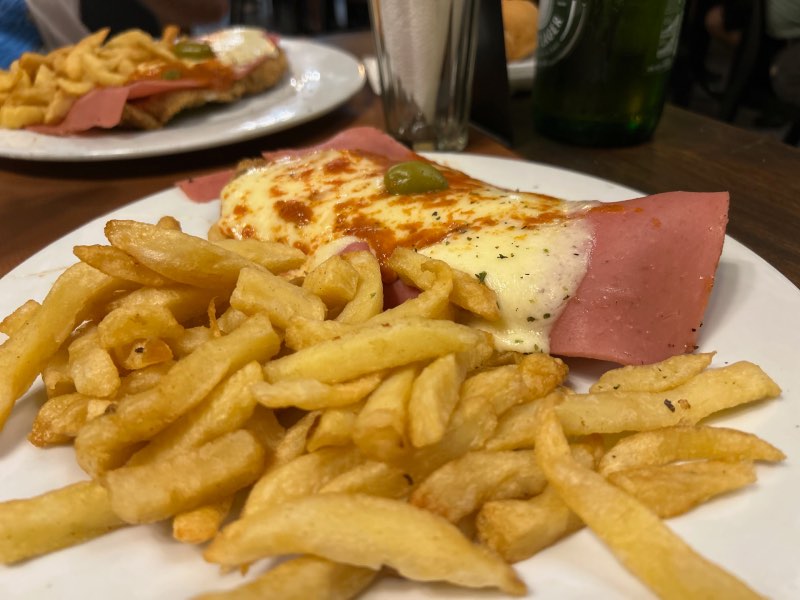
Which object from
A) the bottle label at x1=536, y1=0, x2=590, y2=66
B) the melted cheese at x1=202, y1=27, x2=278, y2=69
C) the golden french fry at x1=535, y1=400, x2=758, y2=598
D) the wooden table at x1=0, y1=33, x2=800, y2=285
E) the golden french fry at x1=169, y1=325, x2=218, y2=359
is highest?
the bottle label at x1=536, y1=0, x2=590, y2=66

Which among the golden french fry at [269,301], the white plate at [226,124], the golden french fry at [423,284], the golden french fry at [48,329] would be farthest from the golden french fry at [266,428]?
the white plate at [226,124]

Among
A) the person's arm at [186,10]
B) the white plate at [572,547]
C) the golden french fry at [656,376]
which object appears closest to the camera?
the white plate at [572,547]

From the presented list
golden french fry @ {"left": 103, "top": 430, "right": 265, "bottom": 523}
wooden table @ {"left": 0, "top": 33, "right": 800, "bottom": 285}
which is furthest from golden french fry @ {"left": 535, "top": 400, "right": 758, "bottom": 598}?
wooden table @ {"left": 0, "top": 33, "right": 800, "bottom": 285}

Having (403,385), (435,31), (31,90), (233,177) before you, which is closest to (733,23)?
(435,31)

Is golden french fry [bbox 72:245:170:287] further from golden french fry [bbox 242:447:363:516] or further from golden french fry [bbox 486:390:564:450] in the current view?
golden french fry [bbox 486:390:564:450]

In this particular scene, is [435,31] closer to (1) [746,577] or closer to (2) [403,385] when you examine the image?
(2) [403,385]

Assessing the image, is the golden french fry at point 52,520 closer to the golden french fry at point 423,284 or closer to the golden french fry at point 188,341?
the golden french fry at point 188,341
